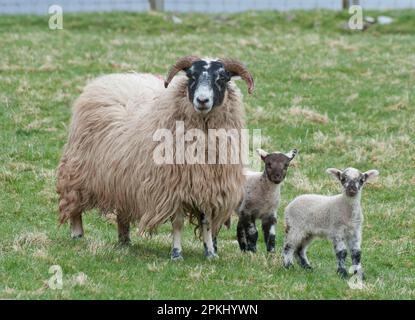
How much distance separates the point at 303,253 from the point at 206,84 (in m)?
2.11

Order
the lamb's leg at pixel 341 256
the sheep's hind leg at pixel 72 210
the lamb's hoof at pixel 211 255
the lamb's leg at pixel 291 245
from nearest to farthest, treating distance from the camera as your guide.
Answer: the lamb's leg at pixel 341 256
the lamb's leg at pixel 291 245
the lamb's hoof at pixel 211 255
the sheep's hind leg at pixel 72 210

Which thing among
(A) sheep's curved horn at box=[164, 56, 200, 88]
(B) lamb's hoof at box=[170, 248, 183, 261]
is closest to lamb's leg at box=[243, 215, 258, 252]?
(B) lamb's hoof at box=[170, 248, 183, 261]

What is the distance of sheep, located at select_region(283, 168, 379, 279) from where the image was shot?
9734 millimetres

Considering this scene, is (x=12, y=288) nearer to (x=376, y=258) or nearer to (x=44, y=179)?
(x=376, y=258)

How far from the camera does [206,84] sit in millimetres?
10094

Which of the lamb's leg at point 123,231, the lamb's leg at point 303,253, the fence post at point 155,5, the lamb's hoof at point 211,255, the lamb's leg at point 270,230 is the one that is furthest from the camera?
the fence post at point 155,5

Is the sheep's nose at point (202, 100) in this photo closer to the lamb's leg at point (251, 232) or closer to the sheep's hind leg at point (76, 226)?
the lamb's leg at point (251, 232)

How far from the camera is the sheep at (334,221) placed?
9734 mm

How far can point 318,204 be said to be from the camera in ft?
33.3

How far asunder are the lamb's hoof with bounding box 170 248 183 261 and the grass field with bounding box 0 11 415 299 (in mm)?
135

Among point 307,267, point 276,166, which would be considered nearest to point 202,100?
point 276,166

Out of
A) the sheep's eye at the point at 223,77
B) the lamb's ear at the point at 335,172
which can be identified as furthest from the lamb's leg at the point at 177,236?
the lamb's ear at the point at 335,172

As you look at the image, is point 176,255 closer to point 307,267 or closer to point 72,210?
point 307,267

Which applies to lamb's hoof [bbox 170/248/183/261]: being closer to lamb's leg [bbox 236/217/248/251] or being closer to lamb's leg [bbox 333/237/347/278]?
lamb's leg [bbox 236/217/248/251]
